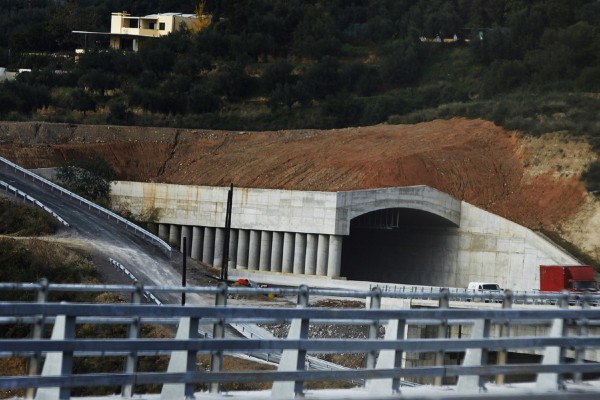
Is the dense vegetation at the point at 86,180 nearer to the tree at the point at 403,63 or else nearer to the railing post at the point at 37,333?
the tree at the point at 403,63

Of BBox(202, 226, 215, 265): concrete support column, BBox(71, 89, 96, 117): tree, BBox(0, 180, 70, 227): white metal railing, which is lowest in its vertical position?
BBox(202, 226, 215, 265): concrete support column

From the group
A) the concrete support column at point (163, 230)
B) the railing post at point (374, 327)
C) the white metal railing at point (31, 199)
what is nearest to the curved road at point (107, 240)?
the white metal railing at point (31, 199)

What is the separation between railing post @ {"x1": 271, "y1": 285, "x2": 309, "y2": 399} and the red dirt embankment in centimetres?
6533

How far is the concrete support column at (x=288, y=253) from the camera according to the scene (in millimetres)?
72875

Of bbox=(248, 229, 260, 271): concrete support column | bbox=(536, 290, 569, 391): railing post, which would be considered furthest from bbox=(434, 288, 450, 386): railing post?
bbox=(248, 229, 260, 271): concrete support column

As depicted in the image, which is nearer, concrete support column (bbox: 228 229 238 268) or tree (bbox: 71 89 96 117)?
concrete support column (bbox: 228 229 238 268)

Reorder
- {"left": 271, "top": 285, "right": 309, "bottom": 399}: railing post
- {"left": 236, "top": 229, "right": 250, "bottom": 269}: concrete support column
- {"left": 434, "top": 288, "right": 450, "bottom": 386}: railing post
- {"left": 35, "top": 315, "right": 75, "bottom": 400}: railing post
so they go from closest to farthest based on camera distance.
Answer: {"left": 35, "top": 315, "right": 75, "bottom": 400}: railing post < {"left": 271, "top": 285, "right": 309, "bottom": 399}: railing post < {"left": 434, "top": 288, "right": 450, "bottom": 386}: railing post < {"left": 236, "top": 229, "right": 250, "bottom": 269}: concrete support column

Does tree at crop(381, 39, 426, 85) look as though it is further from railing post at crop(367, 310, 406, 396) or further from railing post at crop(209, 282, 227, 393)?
railing post at crop(209, 282, 227, 393)

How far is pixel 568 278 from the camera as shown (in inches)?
2382

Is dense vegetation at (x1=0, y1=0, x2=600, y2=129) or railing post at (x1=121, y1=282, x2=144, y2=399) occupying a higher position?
dense vegetation at (x1=0, y1=0, x2=600, y2=129)

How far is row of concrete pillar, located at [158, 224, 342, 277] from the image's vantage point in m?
71.5

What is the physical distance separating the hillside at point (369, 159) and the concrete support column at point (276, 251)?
726 centimetres

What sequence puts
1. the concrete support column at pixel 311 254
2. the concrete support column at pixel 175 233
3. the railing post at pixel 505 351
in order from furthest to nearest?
the concrete support column at pixel 175 233, the concrete support column at pixel 311 254, the railing post at pixel 505 351

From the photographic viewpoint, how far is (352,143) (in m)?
88.1
